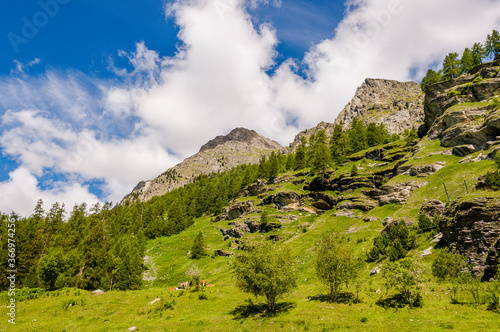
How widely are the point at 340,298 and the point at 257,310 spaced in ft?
33.6

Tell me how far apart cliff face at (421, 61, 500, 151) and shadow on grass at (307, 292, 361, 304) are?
50.7m

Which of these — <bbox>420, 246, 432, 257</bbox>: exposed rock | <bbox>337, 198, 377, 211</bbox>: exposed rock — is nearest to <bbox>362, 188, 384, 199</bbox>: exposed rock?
<bbox>337, 198, 377, 211</bbox>: exposed rock

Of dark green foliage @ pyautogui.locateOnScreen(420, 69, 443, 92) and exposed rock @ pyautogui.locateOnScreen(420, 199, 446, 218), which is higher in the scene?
dark green foliage @ pyautogui.locateOnScreen(420, 69, 443, 92)

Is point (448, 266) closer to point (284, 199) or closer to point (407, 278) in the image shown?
point (407, 278)

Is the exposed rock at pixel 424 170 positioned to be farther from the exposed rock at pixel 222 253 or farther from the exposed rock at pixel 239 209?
the exposed rock at pixel 239 209

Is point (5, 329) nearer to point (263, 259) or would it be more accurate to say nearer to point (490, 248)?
point (263, 259)

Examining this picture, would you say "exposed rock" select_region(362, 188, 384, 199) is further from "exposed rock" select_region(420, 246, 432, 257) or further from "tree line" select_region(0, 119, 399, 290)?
"exposed rock" select_region(420, 246, 432, 257)

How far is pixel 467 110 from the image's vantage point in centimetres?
6544

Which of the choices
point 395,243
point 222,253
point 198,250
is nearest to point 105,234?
point 198,250

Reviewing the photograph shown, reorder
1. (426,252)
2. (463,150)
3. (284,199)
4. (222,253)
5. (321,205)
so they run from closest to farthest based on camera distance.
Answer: (426,252) < (463,150) < (222,253) < (321,205) < (284,199)

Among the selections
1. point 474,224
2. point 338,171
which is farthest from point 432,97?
point 474,224

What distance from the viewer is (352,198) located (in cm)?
6938

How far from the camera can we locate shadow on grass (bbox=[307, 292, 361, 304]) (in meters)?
26.9

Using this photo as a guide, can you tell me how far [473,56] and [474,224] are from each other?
372ft
